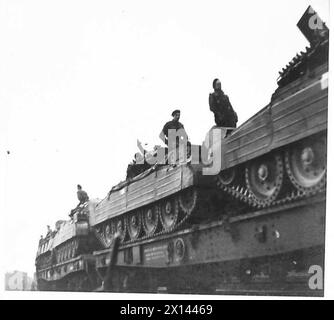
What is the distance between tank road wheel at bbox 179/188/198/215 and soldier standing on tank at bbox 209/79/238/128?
127 cm

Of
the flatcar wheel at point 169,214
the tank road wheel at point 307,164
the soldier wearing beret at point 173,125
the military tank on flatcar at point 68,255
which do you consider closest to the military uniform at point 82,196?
the military tank on flatcar at point 68,255

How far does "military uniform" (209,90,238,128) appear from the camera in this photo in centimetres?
827

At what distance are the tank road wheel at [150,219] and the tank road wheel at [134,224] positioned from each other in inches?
9.1

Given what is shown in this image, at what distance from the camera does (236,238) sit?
25.6 feet

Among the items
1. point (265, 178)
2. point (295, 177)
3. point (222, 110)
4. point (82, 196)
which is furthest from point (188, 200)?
point (295, 177)

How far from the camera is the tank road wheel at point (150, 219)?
10305 millimetres

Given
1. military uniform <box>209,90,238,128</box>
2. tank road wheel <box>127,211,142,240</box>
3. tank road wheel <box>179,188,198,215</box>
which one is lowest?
tank road wheel <box>127,211,142,240</box>

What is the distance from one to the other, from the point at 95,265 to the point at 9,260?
112 inches

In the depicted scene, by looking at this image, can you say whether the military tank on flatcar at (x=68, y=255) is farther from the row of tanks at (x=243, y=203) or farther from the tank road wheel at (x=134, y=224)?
the tank road wheel at (x=134, y=224)

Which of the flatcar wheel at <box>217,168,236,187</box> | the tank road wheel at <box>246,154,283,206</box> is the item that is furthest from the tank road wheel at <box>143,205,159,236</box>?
the tank road wheel at <box>246,154,283,206</box>

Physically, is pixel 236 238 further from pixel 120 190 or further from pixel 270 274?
pixel 120 190

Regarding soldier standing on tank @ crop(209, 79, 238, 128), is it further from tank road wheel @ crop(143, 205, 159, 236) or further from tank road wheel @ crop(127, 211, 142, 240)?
tank road wheel @ crop(127, 211, 142, 240)

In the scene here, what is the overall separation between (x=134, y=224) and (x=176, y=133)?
3.02 meters
